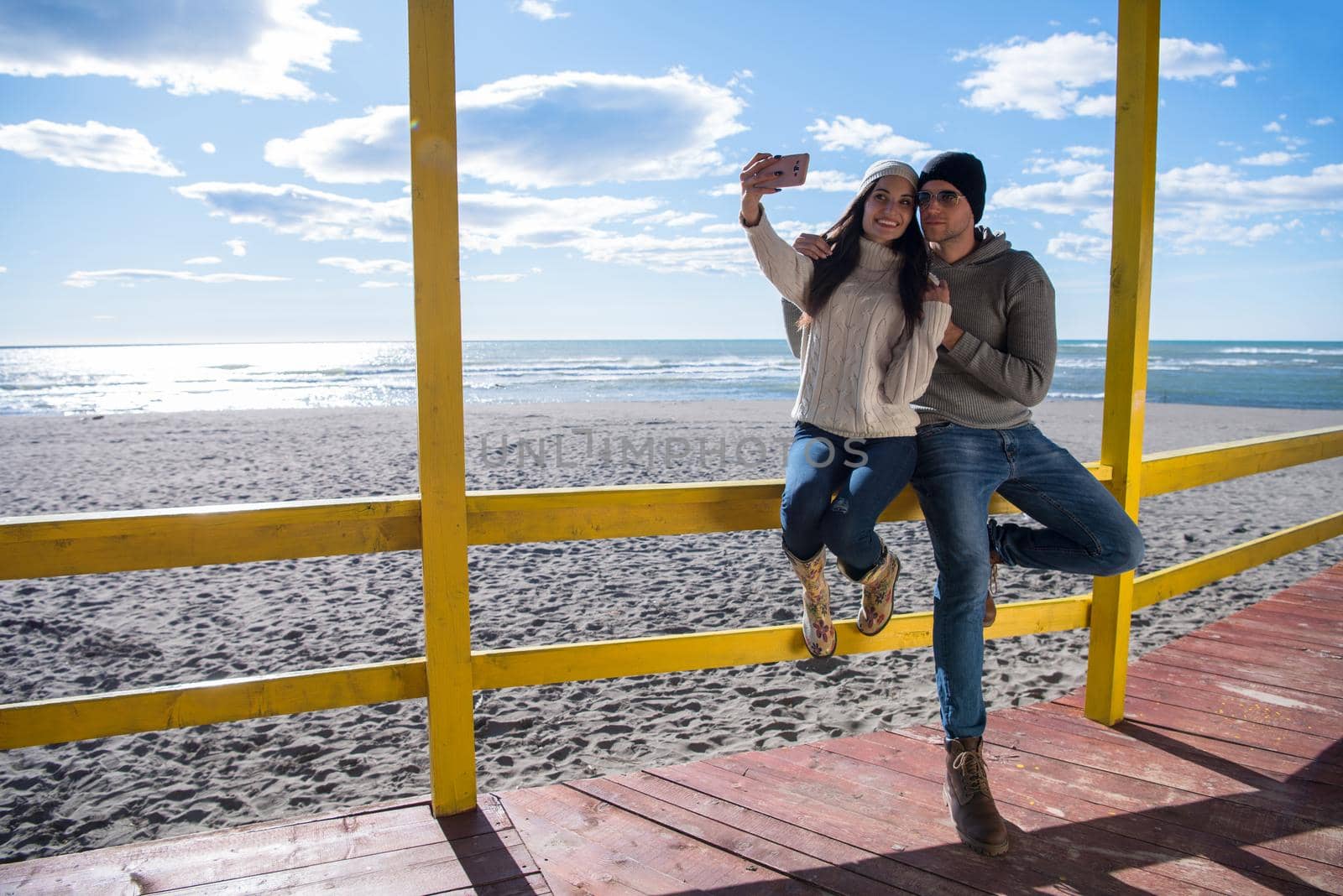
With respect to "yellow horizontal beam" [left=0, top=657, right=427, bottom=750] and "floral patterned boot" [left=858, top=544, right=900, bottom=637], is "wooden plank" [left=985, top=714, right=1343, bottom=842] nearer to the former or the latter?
"floral patterned boot" [left=858, top=544, right=900, bottom=637]

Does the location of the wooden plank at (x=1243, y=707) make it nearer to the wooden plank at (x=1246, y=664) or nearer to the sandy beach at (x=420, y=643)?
the wooden plank at (x=1246, y=664)

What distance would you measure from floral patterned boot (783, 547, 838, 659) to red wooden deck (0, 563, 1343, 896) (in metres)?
0.40

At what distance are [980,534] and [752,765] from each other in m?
0.93

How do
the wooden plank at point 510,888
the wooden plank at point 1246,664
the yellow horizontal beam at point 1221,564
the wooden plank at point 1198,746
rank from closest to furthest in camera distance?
the wooden plank at point 510,888 < the wooden plank at point 1198,746 < the yellow horizontal beam at point 1221,564 < the wooden plank at point 1246,664

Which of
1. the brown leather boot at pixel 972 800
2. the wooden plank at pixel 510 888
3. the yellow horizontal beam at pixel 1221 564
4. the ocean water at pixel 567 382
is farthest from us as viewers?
the ocean water at pixel 567 382

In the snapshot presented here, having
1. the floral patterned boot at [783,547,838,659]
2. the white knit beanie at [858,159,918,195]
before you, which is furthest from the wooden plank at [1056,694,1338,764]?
the white knit beanie at [858,159,918,195]

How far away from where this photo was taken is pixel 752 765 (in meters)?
2.52

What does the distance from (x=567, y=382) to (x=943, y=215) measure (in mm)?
27196

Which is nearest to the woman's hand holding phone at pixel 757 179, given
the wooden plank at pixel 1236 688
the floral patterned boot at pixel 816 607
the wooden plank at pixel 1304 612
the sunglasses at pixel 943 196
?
the sunglasses at pixel 943 196

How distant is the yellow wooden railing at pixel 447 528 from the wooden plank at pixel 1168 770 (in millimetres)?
323

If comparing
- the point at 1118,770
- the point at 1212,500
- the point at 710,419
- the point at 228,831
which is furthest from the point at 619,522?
the point at 710,419

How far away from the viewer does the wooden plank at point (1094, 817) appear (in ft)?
6.41

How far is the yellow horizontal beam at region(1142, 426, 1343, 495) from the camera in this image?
2.80m

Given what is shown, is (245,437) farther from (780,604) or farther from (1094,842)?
(1094,842)
